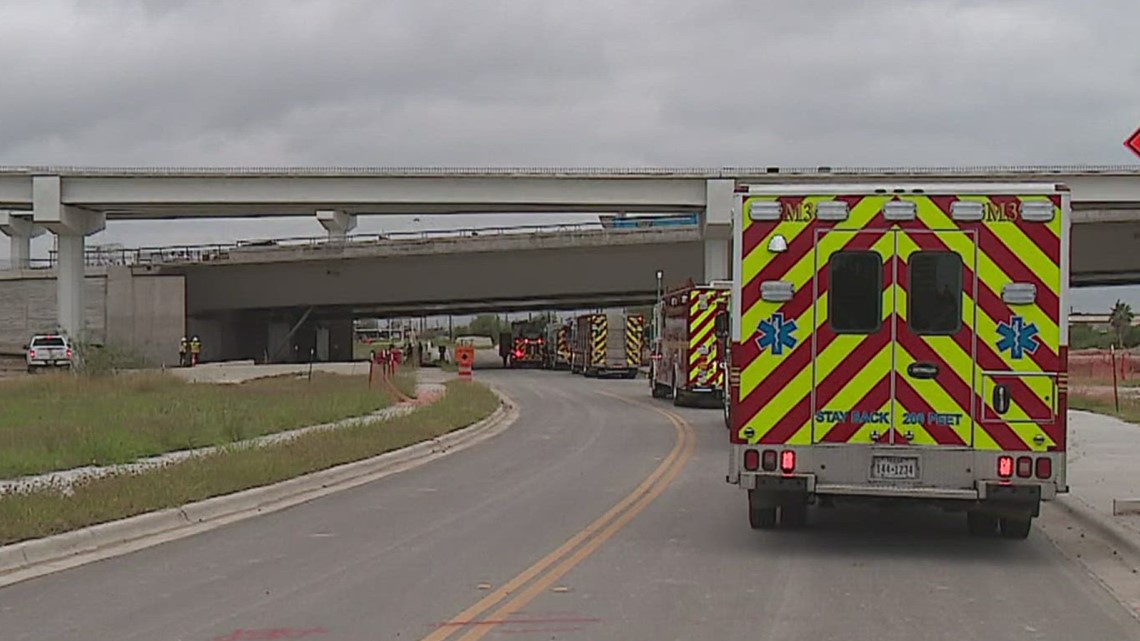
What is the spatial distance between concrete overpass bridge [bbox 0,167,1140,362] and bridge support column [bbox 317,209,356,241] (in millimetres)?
89

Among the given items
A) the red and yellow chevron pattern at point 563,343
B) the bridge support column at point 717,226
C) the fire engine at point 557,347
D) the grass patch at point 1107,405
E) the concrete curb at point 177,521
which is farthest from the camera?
the fire engine at point 557,347

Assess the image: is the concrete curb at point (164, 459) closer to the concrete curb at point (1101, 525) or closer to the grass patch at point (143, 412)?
the grass patch at point (143, 412)

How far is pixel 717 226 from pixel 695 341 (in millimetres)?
23300

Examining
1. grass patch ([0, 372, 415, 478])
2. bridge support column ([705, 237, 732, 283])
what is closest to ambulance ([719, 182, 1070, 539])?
grass patch ([0, 372, 415, 478])

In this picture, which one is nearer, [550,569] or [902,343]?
[550,569]

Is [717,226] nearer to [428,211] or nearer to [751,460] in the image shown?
[428,211]

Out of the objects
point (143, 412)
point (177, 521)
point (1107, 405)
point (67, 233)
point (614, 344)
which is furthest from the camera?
point (614, 344)

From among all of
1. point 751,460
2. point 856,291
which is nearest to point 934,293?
point 856,291

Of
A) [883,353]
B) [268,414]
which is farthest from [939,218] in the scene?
[268,414]

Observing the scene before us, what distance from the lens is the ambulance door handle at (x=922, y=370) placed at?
11852 mm

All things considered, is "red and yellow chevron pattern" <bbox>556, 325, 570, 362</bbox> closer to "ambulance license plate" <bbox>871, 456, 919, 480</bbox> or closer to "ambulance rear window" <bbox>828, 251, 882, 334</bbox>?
"ambulance rear window" <bbox>828, 251, 882, 334</bbox>

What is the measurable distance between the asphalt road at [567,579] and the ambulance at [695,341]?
17.0m

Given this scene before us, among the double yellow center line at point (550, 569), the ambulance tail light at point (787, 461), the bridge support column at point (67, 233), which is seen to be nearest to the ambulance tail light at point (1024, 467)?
the ambulance tail light at point (787, 461)

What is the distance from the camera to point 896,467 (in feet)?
39.0
